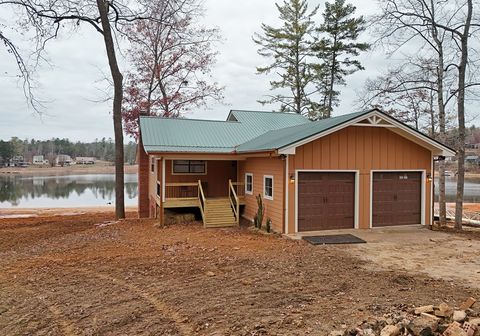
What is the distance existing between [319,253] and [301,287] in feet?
8.06

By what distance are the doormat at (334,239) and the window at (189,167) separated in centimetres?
615

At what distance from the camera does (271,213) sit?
10.9 meters

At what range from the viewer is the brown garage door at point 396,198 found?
11078 millimetres

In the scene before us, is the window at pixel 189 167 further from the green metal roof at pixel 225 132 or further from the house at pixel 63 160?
the house at pixel 63 160

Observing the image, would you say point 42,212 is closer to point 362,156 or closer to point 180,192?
point 180,192

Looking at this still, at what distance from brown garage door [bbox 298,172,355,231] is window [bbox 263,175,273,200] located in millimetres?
1054

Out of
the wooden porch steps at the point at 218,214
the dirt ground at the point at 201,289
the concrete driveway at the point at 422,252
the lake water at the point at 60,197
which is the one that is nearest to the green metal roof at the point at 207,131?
the wooden porch steps at the point at 218,214

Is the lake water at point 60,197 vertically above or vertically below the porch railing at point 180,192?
below

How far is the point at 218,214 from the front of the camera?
1208cm

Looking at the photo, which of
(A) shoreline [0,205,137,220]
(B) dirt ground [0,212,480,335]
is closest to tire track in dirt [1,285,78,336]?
(B) dirt ground [0,212,480,335]

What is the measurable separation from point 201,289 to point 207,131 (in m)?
10.2

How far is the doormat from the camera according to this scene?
8914mm

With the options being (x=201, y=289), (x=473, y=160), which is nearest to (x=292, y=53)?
(x=201, y=289)

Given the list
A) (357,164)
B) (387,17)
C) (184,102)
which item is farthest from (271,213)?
(184,102)
